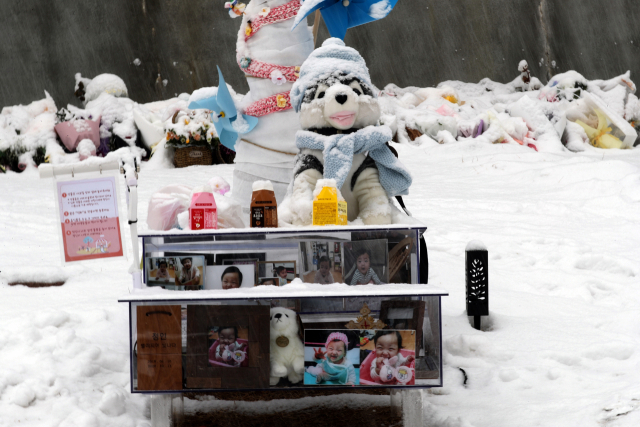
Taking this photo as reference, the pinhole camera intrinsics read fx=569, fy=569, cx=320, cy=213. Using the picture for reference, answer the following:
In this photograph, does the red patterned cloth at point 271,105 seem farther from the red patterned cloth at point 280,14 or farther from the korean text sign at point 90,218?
the korean text sign at point 90,218

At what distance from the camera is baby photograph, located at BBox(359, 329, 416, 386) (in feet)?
5.84

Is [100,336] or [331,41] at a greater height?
[331,41]

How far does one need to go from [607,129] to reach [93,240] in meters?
8.34

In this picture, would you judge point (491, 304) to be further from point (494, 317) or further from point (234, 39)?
point (234, 39)

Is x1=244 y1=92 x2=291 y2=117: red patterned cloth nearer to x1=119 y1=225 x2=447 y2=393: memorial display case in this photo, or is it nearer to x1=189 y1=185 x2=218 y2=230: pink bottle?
x1=189 y1=185 x2=218 y2=230: pink bottle

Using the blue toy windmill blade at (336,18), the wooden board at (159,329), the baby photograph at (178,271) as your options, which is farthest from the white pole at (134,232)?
the blue toy windmill blade at (336,18)

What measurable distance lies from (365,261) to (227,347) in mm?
528

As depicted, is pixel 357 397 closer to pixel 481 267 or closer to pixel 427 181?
pixel 481 267

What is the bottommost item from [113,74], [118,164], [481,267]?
[481,267]

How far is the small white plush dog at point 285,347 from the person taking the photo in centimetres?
181

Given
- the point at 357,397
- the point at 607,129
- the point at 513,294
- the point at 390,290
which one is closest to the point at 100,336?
the point at 357,397

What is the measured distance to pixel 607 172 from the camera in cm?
536

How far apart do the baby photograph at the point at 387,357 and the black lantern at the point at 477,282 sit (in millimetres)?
1010

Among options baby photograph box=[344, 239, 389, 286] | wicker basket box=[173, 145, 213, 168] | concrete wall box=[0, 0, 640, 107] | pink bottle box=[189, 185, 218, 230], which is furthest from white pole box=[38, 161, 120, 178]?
concrete wall box=[0, 0, 640, 107]
